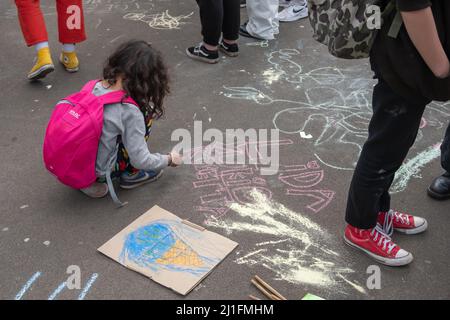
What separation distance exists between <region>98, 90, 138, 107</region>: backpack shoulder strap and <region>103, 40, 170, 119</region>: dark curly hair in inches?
1.6

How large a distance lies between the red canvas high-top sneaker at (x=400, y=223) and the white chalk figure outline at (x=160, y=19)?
2.97 m

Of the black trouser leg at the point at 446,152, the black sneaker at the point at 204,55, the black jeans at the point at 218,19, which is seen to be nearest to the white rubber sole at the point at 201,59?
the black sneaker at the point at 204,55

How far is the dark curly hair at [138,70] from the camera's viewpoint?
7.26 ft

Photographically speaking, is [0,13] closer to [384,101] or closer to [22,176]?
[22,176]

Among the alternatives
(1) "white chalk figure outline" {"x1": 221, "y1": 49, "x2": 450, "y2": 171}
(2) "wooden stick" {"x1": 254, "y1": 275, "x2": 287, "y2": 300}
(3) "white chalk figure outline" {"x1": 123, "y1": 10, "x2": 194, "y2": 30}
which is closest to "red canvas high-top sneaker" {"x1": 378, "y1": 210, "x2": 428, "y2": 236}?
(1) "white chalk figure outline" {"x1": 221, "y1": 49, "x2": 450, "y2": 171}

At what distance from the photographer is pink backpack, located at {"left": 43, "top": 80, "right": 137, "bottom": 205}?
2.14m

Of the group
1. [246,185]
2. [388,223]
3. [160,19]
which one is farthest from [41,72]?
[388,223]

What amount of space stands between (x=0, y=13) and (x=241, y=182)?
11.8 feet

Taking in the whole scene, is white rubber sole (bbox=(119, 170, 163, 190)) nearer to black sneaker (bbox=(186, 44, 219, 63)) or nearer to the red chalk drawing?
the red chalk drawing

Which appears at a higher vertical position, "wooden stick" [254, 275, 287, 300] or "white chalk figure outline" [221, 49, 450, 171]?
"white chalk figure outline" [221, 49, 450, 171]

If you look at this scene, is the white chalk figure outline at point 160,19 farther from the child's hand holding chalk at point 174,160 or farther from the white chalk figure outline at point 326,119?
the child's hand holding chalk at point 174,160

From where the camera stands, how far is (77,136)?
2.14 meters
